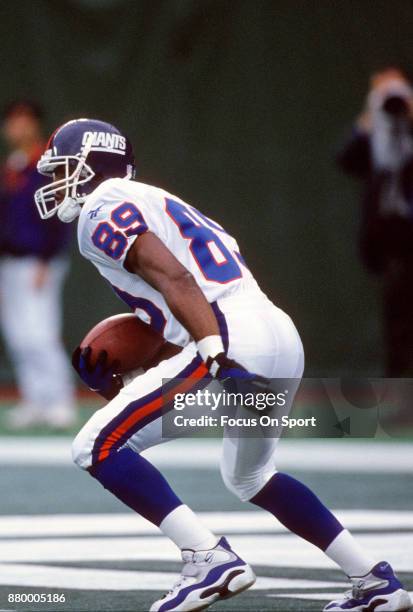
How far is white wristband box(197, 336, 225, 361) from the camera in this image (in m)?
5.36

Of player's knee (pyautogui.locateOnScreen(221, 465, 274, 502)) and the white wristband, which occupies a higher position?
the white wristband

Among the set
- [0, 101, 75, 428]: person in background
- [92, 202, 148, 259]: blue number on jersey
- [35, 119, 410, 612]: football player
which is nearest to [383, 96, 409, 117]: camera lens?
[0, 101, 75, 428]: person in background

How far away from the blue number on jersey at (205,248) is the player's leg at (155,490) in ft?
1.11

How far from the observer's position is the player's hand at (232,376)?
17.5 feet

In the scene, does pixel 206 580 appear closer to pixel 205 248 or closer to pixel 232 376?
pixel 232 376

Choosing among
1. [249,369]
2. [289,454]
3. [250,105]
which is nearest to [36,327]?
[289,454]

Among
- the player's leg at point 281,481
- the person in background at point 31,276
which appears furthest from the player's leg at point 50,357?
the player's leg at point 281,481

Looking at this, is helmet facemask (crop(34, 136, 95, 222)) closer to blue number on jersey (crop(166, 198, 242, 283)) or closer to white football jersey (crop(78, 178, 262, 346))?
white football jersey (crop(78, 178, 262, 346))

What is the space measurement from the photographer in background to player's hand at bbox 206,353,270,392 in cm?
654

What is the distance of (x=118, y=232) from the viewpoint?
18.0 feet

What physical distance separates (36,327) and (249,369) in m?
7.26

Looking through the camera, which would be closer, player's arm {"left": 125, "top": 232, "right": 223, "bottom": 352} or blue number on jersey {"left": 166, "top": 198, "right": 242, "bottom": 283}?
player's arm {"left": 125, "top": 232, "right": 223, "bottom": 352}

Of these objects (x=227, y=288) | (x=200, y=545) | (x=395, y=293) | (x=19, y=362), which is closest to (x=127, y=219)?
(x=227, y=288)

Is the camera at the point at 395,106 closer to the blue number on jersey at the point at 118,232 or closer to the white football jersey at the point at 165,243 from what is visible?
the white football jersey at the point at 165,243
